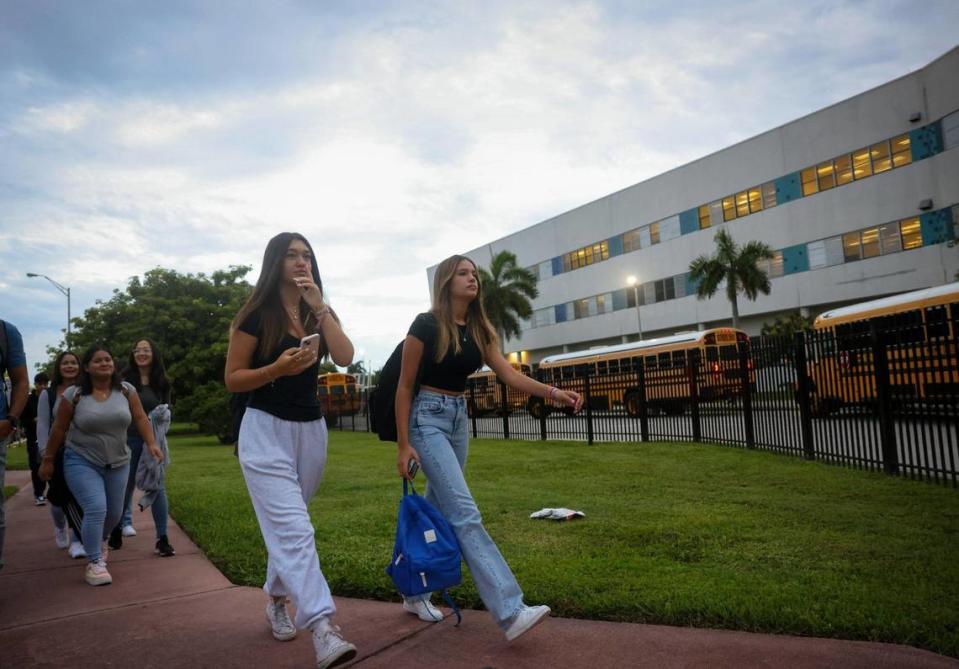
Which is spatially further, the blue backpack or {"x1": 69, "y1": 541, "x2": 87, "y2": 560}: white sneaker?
{"x1": 69, "y1": 541, "x2": 87, "y2": 560}: white sneaker

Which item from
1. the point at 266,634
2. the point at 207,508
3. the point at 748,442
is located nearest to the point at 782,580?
the point at 266,634

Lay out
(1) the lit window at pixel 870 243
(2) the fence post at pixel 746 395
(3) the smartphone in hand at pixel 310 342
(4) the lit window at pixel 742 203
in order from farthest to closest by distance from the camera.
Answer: (4) the lit window at pixel 742 203
(1) the lit window at pixel 870 243
(2) the fence post at pixel 746 395
(3) the smartphone in hand at pixel 310 342

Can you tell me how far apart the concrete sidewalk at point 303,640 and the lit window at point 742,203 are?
126 feet

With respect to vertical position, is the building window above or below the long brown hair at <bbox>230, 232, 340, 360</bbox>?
above

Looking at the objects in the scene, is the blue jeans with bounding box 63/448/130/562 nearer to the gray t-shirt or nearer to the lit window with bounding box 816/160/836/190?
the gray t-shirt

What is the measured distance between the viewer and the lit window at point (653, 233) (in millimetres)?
43250

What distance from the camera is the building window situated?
32.9 meters

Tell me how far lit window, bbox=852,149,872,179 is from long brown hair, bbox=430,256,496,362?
1391 inches

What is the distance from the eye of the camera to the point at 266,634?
3561mm

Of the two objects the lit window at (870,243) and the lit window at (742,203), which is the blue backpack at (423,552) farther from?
the lit window at (742,203)

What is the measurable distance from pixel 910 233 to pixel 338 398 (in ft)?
88.9

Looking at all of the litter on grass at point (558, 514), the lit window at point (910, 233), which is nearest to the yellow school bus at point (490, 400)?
the litter on grass at point (558, 514)

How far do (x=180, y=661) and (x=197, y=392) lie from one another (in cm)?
2343

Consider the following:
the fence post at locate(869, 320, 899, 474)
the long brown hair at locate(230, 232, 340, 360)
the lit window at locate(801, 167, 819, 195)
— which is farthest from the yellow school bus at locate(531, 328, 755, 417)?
the lit window at locate(801, 167, 819, 195)
